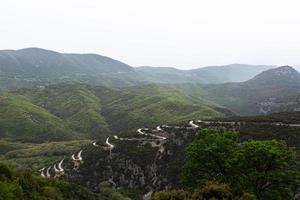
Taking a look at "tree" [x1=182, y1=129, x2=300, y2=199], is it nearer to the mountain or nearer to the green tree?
the green tree

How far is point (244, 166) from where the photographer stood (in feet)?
153

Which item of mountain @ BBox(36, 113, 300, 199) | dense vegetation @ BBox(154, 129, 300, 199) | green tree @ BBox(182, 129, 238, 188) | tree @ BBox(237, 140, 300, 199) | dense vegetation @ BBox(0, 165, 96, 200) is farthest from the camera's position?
mountain @ BBox(36, 113, 300, 199)

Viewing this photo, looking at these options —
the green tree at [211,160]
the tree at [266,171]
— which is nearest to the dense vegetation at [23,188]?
the green tree at [211,160]

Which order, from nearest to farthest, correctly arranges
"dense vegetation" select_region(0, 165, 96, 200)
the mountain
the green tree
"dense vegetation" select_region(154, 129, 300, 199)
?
"dense vegetation" select_region(154, 129, 300, 199), the green tree, "dense vegetation" select_region(0, 165, 96, 200), the mountain

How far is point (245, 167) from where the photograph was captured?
→ 46844 millimetres

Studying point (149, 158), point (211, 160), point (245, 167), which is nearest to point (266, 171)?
point (245, 167)

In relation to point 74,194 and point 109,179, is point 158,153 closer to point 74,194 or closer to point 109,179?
point 109,179

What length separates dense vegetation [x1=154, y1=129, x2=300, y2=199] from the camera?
4553 cm

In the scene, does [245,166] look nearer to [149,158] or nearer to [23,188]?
[23,188]

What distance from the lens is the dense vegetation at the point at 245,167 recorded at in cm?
4553

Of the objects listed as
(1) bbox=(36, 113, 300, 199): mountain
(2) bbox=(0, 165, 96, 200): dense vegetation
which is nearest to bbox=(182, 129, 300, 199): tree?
(2) bbox=(0, 165, 96, 200): dense vegetation

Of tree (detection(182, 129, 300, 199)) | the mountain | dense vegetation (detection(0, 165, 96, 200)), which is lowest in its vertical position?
the mountain

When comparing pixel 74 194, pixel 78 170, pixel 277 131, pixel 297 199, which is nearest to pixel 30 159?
pixel 78 170

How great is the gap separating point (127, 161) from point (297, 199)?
2859 inches
